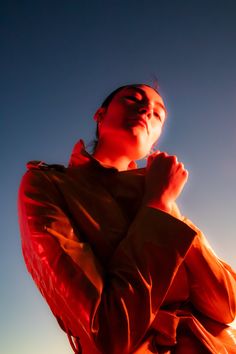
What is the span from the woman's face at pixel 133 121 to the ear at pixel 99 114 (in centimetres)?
10

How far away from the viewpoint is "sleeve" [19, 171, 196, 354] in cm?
114

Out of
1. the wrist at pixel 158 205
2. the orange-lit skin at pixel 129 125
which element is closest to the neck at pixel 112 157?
the orange-lit skin at pixel 129 125

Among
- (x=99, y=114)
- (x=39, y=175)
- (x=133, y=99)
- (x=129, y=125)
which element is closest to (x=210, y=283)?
(x=39, y=175)

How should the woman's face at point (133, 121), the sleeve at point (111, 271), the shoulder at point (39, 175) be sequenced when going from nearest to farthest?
the sleeve at point (111, 271) → the shoulder at point (39, 175) → the woman's face at point (133, 121)

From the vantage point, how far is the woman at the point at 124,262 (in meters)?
1.17

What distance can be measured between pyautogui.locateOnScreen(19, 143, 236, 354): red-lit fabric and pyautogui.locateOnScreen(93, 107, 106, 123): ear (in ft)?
2.25

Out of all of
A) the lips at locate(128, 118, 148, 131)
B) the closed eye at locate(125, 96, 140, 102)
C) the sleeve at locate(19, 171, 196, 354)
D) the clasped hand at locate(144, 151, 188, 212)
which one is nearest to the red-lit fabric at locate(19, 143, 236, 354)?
the sleeve at locate(19, 171, 196, 354)

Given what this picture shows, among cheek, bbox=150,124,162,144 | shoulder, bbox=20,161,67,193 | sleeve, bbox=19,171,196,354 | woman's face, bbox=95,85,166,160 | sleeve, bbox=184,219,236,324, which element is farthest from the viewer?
cheek, bbox=150,124,162,144

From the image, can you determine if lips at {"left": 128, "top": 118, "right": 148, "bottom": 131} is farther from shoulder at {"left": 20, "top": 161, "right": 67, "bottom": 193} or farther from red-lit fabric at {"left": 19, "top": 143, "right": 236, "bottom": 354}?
shoulder at {"left": 20, "top": 161, "right": 67, "bottom": 193}

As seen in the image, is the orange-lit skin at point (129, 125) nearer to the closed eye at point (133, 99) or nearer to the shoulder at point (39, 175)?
the closed eye at point (133, 99)

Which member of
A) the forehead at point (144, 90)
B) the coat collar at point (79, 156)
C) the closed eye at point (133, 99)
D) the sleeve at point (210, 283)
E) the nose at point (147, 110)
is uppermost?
the forehead at point (144, 90)

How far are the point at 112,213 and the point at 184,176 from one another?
385mm

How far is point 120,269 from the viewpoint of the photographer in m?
1.24

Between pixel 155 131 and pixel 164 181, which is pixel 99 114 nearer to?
pixel 155 131
